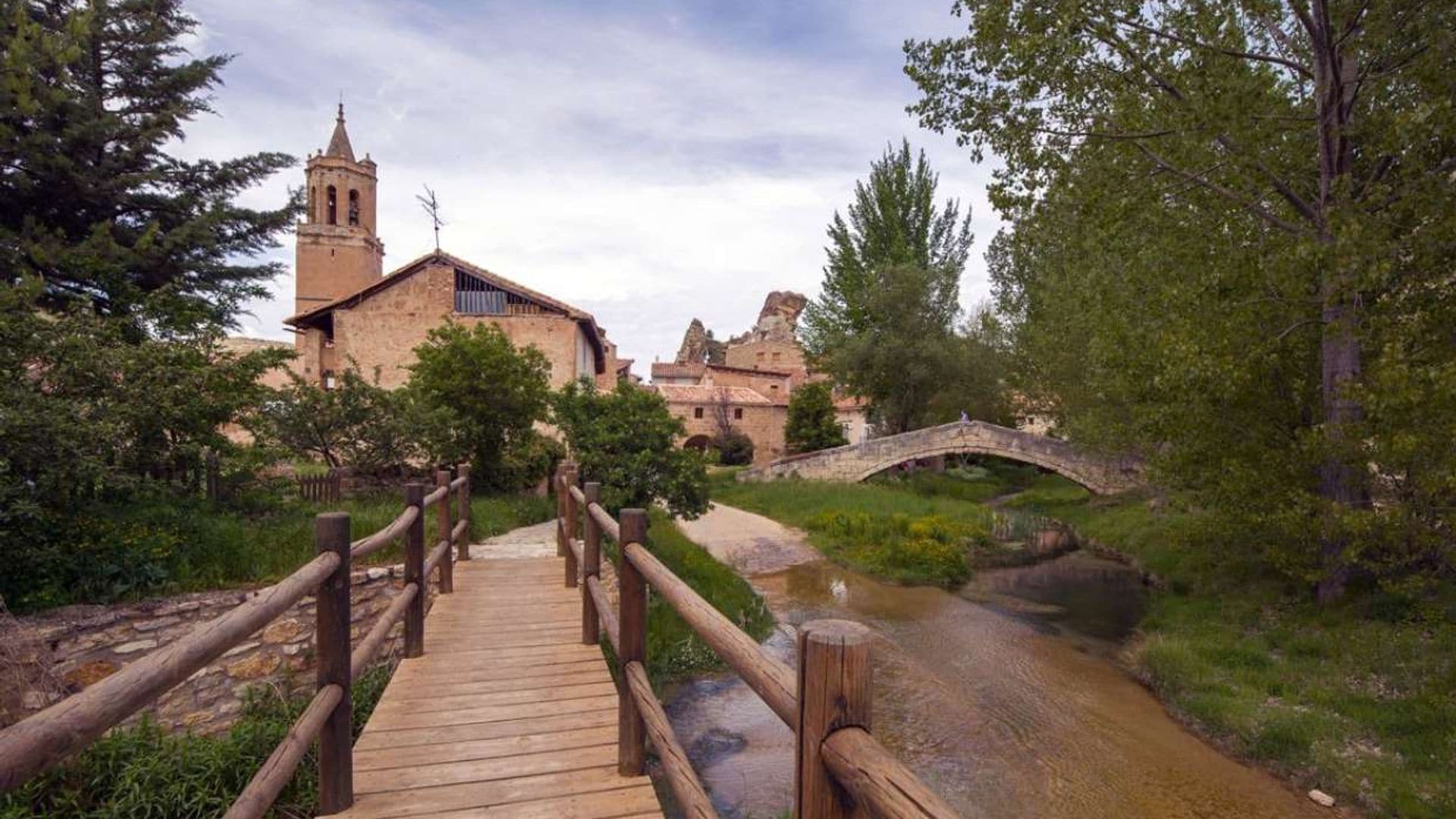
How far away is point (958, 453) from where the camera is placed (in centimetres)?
2606

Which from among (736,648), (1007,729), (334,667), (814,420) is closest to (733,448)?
(814,420)

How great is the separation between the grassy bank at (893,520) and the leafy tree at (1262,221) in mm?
6661

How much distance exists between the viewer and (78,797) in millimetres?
5203

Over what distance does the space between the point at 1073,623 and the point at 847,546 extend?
21.2ft

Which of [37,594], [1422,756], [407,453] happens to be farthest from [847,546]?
[37,594]

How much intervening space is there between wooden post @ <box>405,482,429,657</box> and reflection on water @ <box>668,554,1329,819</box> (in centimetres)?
362

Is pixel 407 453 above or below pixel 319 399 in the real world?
below

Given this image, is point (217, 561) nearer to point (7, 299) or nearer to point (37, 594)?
point (37, 594)

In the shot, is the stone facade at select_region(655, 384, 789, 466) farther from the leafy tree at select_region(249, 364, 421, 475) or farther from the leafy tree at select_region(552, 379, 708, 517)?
the leafy tree at select_region(249, 364, 421, 475)

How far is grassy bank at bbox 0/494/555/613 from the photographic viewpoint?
648cm

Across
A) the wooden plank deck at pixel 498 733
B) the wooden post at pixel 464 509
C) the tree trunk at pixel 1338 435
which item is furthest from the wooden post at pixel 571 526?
the tree trunk at pixel 1338 435

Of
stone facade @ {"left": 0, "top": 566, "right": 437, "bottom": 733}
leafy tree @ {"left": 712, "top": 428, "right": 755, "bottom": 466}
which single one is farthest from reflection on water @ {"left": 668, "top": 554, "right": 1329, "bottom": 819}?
leafy tree @ {"left": 712, "top": 428, "right": 755, "bottom": 466}

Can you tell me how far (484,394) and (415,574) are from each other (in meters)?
10.4

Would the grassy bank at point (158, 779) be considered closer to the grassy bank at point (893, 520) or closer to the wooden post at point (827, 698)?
the wooden post at point (827, 698)
